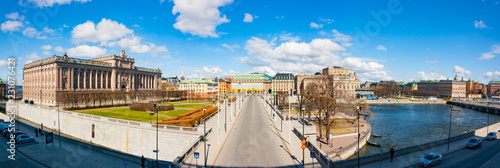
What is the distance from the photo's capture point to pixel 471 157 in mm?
25812

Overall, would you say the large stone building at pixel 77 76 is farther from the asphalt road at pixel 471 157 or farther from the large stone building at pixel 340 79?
the large stone building at pixel 340 79

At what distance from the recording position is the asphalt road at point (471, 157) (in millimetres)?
23631

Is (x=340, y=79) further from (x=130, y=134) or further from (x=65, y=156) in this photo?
Result: (x=65, y=156)

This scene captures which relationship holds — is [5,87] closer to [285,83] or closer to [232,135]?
[232,135]

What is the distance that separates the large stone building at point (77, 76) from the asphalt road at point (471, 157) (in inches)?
3619

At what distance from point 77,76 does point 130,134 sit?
202ft

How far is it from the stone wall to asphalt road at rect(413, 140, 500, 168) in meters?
28.2

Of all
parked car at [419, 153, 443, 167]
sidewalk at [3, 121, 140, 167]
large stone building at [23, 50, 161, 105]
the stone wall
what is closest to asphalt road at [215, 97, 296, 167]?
the stone wall

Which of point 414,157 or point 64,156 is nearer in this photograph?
point 414,157

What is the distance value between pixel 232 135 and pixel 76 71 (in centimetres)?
7459

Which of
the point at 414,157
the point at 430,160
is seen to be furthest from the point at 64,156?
the point at 414,157

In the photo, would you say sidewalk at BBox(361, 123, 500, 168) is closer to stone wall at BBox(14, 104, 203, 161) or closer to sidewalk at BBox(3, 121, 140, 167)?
stone wall at BBox(14, 104, 203, 161)

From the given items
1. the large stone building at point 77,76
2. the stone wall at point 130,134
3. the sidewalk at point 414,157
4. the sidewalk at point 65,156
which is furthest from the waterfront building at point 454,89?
the sidewalk at point 65,156

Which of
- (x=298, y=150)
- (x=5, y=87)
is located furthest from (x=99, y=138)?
(x=5, y=87)
